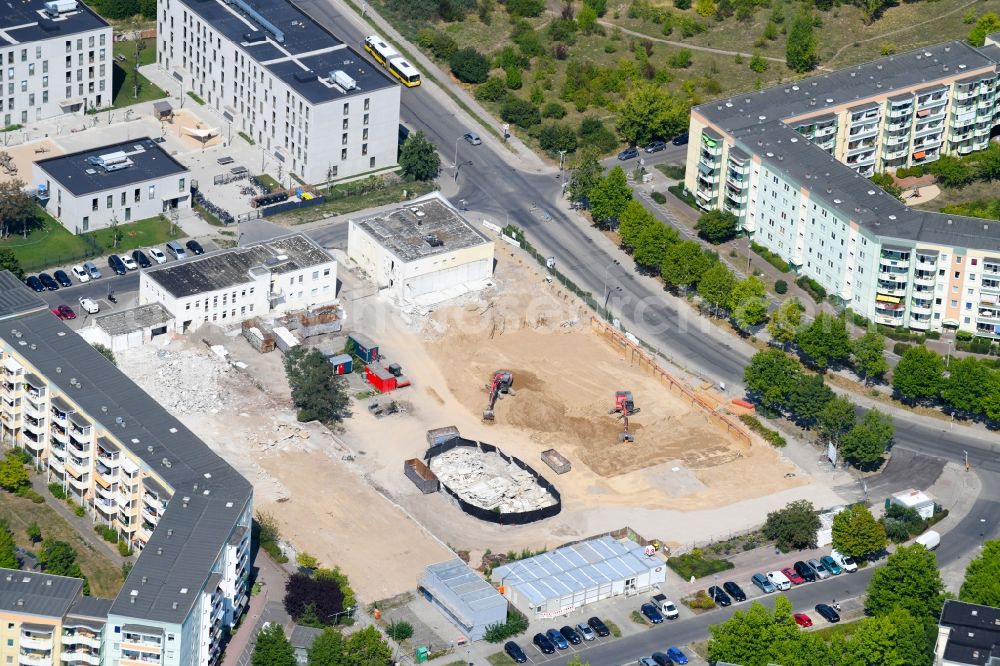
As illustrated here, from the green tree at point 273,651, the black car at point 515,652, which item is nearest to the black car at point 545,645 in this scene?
the black car at point 515,652

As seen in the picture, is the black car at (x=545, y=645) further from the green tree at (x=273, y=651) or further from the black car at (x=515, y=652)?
the green tree at (x=273, y=651)

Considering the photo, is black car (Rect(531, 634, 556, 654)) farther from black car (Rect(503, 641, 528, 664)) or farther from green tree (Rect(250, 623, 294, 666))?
green tree (Rect(250, 623, 294, 666))

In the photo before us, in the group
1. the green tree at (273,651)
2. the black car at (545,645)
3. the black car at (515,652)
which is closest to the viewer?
the green tree at (273,651)

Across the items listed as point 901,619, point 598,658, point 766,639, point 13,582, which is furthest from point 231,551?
point 901,619

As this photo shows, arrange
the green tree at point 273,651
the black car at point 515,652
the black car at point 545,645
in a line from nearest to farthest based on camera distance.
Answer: the green tree at point 273,651 < the black car at point 515,652 < the black car at point 545,645

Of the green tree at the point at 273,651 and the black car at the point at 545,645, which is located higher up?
the green tree at the point at 273,651

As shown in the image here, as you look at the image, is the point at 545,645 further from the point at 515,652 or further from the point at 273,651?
the point at 273,651

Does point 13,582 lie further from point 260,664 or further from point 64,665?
point 260,664
